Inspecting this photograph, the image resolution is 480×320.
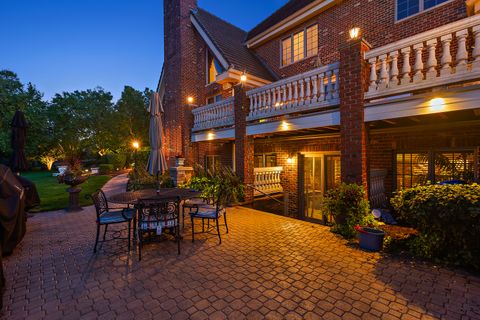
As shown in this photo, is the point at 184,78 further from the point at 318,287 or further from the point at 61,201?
the point at 318,287

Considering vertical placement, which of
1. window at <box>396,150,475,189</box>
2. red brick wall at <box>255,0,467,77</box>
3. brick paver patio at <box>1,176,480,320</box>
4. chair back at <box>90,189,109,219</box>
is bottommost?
brick paver patio at <box>1,176,480,320</box>

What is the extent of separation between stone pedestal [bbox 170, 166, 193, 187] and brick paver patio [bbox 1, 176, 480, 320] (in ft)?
19.7

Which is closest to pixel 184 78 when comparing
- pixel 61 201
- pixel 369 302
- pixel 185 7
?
pixel 185 7

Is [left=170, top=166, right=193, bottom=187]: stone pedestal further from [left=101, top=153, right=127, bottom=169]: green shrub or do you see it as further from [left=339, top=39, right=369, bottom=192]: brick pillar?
[left=101, top=153, right=127, bottom=169]: green shrub

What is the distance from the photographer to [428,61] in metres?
4.47

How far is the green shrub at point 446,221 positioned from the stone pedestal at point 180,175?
29.3 ft

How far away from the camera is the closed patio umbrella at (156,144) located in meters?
6.53

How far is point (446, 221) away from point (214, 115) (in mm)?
8400

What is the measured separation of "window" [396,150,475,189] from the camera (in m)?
5.78

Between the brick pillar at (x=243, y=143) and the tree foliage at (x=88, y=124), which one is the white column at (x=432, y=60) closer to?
the brick pillar at (x=243, y=143)

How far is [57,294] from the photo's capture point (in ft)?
10.3

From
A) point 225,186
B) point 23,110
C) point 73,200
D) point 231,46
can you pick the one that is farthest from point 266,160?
point 23,110

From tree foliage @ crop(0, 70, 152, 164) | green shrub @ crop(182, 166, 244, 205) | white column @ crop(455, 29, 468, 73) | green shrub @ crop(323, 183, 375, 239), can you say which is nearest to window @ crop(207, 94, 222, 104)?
green shrub @ crop(182, 166, 244, 205)

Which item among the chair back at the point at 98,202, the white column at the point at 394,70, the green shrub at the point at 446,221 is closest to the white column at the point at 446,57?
the white column at the point at 394,70
